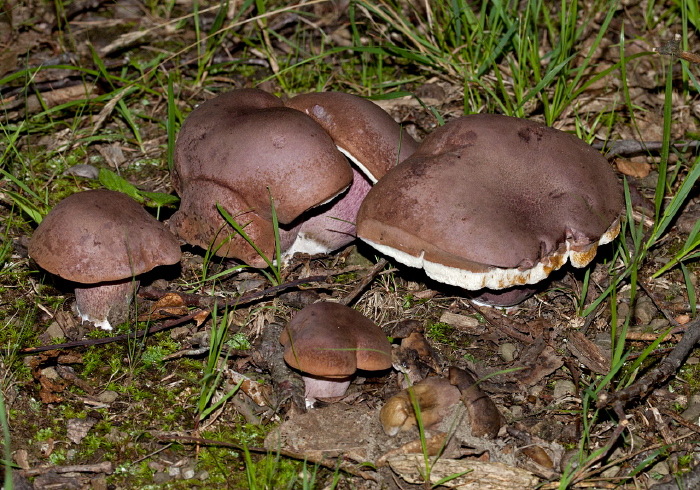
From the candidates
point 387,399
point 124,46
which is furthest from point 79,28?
point 387,399

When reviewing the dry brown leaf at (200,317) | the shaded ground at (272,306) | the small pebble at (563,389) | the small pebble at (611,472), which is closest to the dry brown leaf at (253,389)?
the shaded ground at (272,306)

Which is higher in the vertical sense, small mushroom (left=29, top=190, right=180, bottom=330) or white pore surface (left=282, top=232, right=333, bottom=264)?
small mushroom (left=29, top=190, right=180, bottom=330)

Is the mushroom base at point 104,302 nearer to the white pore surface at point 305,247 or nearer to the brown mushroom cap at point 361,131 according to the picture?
the white pore surface at point 305,247

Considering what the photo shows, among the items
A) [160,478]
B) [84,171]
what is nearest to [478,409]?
[160,478]

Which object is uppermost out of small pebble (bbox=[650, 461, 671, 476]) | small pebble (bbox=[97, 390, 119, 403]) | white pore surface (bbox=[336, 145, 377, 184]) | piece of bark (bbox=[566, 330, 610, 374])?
white pore surface (bbox=[336, 145, 377, 184])

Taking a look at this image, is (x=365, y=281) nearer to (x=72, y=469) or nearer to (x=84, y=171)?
(x=72, y=469)

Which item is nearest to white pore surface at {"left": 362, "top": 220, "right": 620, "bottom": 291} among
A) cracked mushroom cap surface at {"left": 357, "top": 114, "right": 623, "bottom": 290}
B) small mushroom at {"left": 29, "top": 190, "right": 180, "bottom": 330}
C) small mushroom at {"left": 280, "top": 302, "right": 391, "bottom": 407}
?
cracked mushroom cap surface at {"left": 357, "top": 114, "right": 623, "bottom": 290}

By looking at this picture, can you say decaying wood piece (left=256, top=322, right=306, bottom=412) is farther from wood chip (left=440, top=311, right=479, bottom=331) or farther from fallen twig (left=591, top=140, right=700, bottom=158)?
fallen twig (left=591, top=140, right=700, bottom=158)
